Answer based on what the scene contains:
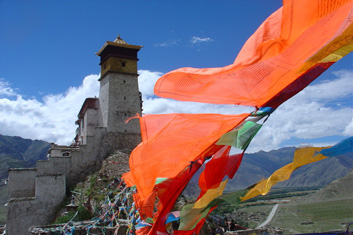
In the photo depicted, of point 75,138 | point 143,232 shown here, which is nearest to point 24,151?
point 75,138

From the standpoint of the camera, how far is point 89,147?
83.5 ft

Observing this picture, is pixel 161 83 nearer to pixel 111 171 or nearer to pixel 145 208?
pixel 145 208

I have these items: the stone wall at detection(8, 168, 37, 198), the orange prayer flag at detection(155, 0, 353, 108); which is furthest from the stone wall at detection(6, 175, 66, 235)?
the orange prayer flag at detection(155, 0, 353, 108)

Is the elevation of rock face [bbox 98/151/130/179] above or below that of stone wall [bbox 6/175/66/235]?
above

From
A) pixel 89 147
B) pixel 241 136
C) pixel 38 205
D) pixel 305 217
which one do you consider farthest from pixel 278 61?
pixel 305 217

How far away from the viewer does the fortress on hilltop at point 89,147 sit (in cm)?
2173

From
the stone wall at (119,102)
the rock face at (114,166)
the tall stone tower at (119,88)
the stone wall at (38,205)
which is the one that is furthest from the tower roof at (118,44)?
the stone wall at (38,205)

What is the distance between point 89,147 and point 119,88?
567cm

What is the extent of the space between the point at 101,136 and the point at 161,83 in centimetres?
2153

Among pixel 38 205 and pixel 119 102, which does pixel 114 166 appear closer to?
pixel 38 205

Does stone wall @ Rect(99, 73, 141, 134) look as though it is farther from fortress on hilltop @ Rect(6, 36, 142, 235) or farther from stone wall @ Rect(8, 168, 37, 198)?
stone wall @ Rect(8, 168, 37, 198)

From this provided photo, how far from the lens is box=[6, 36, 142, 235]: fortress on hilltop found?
2173cm

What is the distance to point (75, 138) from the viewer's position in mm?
36062

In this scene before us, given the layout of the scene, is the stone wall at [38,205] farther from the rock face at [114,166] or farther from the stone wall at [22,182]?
the rock face at [114,166]
